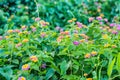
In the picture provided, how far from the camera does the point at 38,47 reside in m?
2.45

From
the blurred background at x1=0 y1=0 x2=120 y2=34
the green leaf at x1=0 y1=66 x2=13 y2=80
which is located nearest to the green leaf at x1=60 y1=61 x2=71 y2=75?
the green leaf at x1=0 y1=66 x2=13 y2=80

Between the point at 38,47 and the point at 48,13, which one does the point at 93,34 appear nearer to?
the point at 38,47

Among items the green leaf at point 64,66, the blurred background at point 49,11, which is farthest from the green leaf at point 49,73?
the blurred background at point 49,11

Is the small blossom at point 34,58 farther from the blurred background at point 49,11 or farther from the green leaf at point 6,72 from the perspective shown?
the blurred background at point 49,11

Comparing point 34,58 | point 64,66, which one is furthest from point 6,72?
point 64,66

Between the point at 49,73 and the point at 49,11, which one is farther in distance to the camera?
the point at 49,11

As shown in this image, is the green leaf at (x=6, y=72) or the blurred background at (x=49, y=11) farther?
the blurred background at (x=49, y=11)

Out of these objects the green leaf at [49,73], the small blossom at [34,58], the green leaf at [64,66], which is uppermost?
the small blossom at [34,58]

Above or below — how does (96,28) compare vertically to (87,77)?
above

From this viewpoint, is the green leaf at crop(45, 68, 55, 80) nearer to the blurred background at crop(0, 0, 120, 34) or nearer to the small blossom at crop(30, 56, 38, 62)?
the small blossom at crop(30, 56, 38, 62)

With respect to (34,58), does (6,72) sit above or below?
below

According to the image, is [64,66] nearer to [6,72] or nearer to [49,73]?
[49,73]

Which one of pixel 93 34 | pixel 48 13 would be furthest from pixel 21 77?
pixel 48 13

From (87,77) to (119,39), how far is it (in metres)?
0.47
